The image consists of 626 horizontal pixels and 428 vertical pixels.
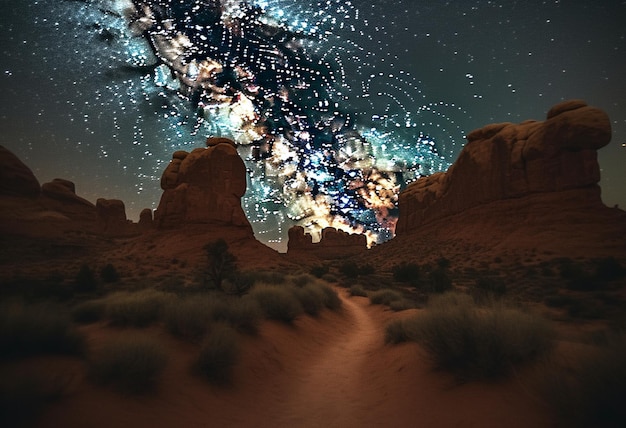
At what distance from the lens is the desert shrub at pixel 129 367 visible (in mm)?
4180

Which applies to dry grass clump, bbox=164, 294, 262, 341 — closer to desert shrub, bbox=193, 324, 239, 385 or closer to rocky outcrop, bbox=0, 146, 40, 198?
desert shrub, bbox=193, 324, 239, 385

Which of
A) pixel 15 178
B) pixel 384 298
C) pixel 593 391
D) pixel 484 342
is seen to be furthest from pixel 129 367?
pixel 15 178

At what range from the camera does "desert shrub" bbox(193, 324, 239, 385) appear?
5.36 meters

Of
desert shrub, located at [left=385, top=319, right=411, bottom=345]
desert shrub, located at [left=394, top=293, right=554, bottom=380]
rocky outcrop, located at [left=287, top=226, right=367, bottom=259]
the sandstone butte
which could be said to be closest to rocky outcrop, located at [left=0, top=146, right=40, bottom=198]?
the sandstone butte

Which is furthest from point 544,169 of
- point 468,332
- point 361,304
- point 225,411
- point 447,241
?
point 225,411

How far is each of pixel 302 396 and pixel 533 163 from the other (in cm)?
4367

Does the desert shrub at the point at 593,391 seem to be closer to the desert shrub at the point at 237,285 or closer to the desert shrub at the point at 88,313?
the desert shrub at the point at 88,313

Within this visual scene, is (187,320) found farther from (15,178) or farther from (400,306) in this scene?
(15,178)

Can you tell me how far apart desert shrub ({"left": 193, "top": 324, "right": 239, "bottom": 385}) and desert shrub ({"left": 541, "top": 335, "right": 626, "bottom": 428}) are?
4.89 m

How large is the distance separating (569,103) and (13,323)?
50.5 meters

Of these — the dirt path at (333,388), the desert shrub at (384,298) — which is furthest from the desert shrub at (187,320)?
the desert shrub at (384,298)

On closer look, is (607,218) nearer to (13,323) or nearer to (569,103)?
(569,103)

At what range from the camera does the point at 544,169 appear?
36.4m

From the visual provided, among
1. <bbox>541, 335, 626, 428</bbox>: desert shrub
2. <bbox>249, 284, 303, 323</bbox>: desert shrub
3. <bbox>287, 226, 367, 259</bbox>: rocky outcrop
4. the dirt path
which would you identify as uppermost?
<bbox>287, 226, 367, 259</bbox>: rocky outcrop
